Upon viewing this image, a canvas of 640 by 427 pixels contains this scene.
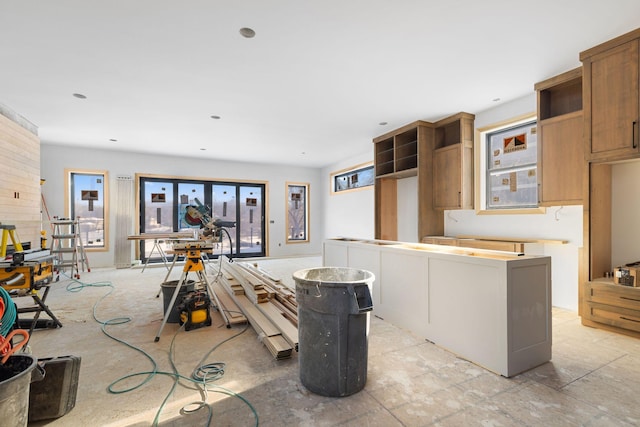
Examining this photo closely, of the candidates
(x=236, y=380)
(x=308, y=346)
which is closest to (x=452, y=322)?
(x=308, y=346)

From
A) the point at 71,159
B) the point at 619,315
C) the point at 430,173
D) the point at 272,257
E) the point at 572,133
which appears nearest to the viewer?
the point at 619,315

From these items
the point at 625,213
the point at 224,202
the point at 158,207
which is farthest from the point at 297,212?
the point at 625,213

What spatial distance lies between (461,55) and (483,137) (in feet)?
6.82

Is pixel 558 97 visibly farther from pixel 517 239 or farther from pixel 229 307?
pixel 229 307

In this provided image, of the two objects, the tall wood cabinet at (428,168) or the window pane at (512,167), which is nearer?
the window pane at (512,167)

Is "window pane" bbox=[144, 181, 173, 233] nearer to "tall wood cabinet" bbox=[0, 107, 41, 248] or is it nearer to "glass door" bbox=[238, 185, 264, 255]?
"glass door" bbox=[238, 185, 264, 255]

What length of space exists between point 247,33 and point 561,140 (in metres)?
3.71

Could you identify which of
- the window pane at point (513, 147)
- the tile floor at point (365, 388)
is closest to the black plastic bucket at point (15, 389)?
the tile floor at point (365, 388)

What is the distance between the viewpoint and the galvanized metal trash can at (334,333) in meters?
1.85

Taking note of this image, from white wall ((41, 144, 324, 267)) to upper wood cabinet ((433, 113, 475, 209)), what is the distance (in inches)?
192

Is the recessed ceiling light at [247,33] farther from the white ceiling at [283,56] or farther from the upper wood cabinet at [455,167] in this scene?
the upper wood cabinet at [455,167]

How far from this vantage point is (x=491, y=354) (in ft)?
7.29

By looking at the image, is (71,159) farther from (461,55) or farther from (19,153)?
(461,55)

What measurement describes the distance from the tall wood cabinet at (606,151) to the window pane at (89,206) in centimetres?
889
